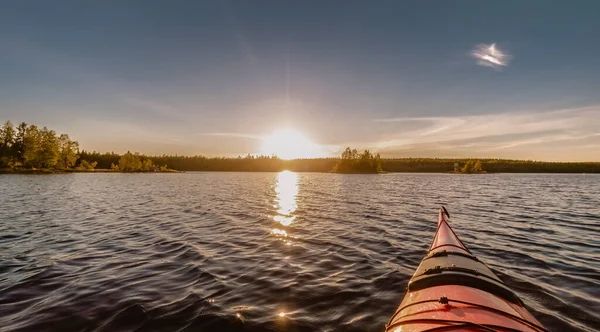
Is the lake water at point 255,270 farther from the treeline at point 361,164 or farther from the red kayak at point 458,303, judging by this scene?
the treeline at point 361,164

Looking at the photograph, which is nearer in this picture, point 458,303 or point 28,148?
A: point 458,303

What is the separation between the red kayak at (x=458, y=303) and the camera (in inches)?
165

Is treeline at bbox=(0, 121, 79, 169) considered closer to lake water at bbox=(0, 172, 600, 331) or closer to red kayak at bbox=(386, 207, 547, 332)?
lake water at bbox=(0, 172, 600, 331)

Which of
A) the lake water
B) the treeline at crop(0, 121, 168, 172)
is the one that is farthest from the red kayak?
the treeline at crop(0, 121, 168, 172)

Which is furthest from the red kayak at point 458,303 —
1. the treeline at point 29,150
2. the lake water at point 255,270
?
the treeline at point 29,150

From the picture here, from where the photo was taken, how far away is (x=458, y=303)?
15.5ft

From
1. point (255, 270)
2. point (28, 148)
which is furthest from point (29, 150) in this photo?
point (255, 270)

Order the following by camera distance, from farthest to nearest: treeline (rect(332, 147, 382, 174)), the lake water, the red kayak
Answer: treeline (rect(332, 147, 382, 174))
the lake water
the red kayak

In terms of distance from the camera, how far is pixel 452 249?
8.06 metres

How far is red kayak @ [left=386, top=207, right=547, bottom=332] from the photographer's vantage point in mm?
4199

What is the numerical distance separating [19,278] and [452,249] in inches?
535

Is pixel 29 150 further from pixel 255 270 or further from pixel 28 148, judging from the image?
pixel 255 270

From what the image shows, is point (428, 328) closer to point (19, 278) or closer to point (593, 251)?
point (19, 278)

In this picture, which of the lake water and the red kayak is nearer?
the red kayak
